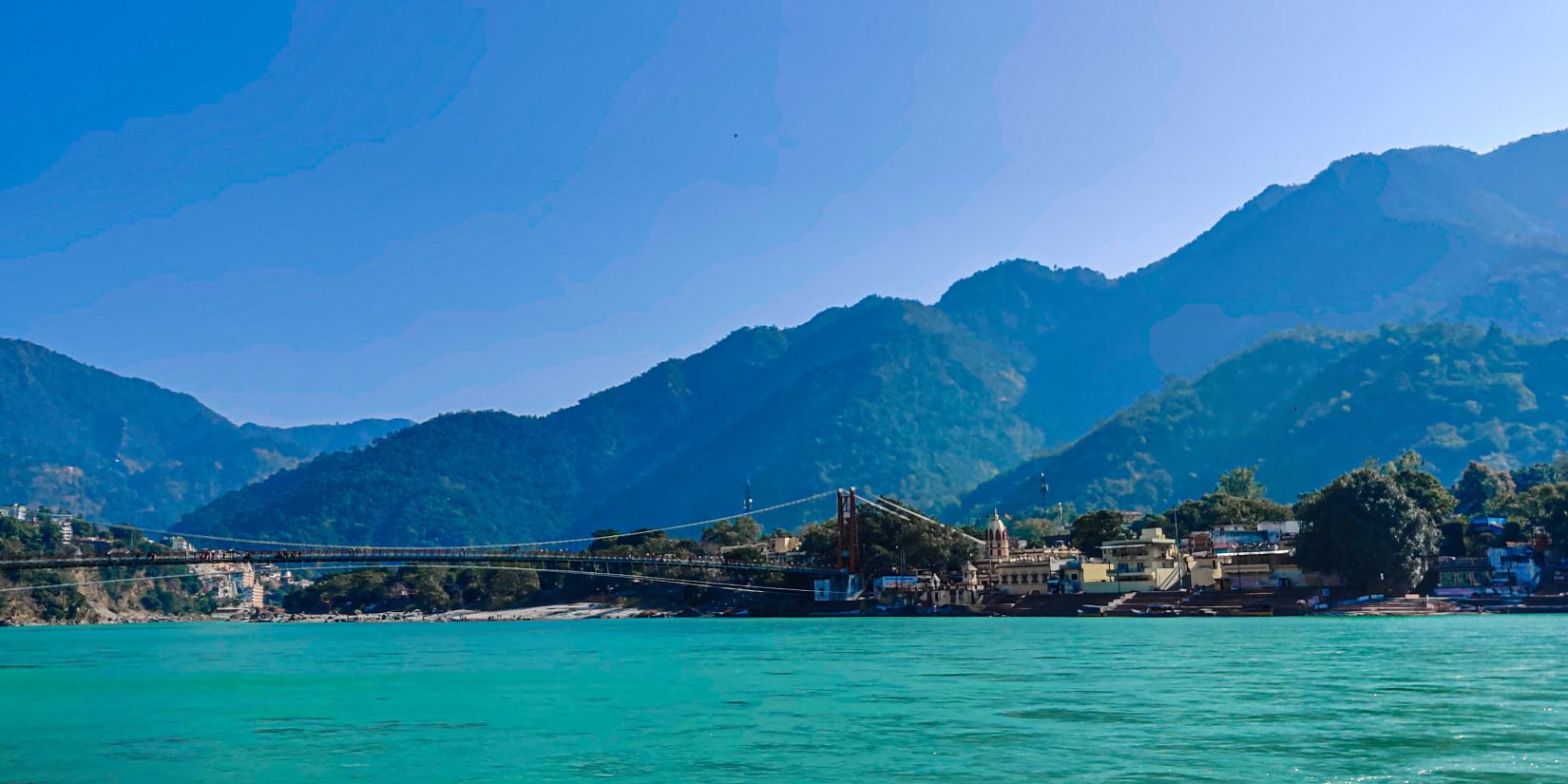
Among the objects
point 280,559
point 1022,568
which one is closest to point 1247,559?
point 1022,568

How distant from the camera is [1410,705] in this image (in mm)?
32219

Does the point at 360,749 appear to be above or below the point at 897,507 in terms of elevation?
Answer: below

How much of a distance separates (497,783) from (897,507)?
115 metres

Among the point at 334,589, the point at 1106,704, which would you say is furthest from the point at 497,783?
the point at 334,589

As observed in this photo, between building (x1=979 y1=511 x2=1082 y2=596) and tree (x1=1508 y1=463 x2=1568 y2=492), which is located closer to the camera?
building (x1=979 y1=511 x2=1082 y2=596)

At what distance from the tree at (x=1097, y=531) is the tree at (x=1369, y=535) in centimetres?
2564

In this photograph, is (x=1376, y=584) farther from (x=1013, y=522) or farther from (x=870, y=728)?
(x=1013, y=522)

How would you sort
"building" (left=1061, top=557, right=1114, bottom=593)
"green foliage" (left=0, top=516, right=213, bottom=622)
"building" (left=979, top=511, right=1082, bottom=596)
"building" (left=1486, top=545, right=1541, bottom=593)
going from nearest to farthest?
"building" (left=1486, top=545, right=1541, bottom=593), "building" (left=1061, top=557, right=1114, bottom=593), "building" (left=979, top=511, right=1082, bottom=596), "green foliage" (left=0, top=516, right=213, bottom=622)

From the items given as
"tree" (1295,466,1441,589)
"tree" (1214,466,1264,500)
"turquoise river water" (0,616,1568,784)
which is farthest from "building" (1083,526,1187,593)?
"tree" (1214,466,1264,500)

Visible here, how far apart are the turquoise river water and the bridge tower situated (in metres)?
53.4

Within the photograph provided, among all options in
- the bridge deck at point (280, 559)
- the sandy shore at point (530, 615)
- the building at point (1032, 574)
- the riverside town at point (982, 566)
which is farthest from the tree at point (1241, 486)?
the sandy shore at point (530, 615)

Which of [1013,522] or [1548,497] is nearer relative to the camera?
[1548,497]

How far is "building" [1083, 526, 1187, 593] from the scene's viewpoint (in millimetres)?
99625

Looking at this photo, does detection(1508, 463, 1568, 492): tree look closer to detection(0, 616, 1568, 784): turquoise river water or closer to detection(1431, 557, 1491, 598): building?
detection(1431, 557, 1491, 598): building
